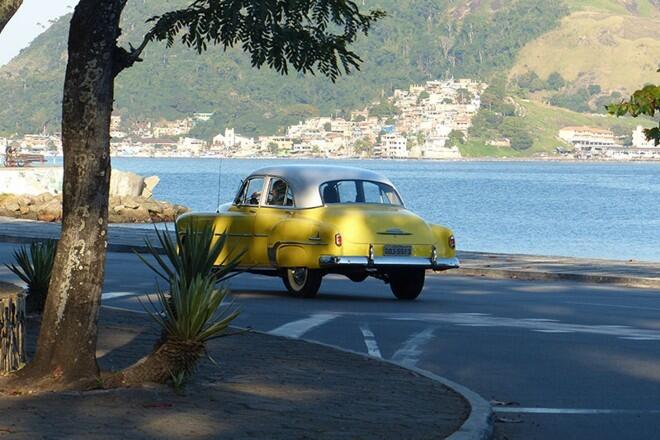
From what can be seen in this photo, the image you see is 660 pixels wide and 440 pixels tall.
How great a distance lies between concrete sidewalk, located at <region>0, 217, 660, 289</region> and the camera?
87.1 ft

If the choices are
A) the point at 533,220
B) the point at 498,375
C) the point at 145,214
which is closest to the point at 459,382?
the point at 498,375

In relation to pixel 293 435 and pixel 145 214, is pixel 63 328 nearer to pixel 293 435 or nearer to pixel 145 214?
pixel 293 435

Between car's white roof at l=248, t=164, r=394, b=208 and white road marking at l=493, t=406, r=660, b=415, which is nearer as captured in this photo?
Result: white road marking at l=493, t=406, r=660, b=415

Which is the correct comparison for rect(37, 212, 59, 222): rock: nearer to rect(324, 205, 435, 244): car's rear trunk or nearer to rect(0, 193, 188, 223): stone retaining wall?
rect(0, 193, 188, 223): stone retaining wall

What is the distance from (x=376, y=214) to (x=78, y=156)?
10529 millimetres

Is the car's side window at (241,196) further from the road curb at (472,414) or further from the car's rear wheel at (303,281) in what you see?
the road curb at (472,414)

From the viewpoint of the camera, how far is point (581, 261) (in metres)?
31.1

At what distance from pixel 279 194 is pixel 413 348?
7.20 metres

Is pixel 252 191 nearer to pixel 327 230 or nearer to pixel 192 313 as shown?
pixel 327 230

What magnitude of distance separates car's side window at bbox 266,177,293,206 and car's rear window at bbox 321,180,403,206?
49cm

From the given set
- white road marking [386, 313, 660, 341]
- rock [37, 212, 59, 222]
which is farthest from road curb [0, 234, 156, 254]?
rock [37, 212, 59, 222]

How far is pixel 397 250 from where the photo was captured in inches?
825

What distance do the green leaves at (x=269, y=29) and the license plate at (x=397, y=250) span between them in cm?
751

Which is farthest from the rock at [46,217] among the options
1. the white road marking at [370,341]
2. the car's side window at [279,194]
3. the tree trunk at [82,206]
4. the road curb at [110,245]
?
the tree trunk at [82,206]
